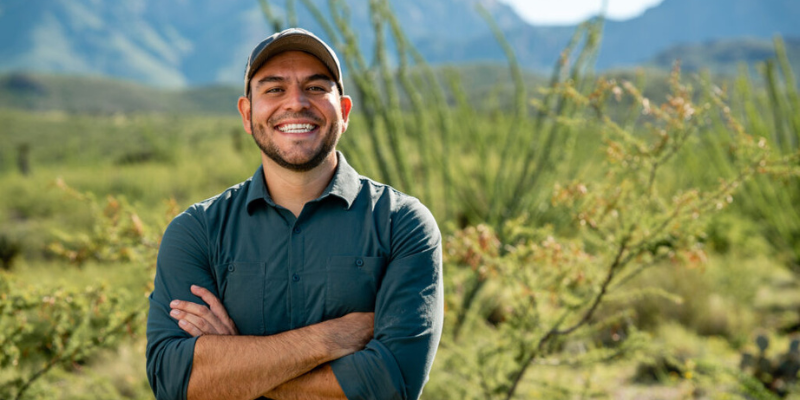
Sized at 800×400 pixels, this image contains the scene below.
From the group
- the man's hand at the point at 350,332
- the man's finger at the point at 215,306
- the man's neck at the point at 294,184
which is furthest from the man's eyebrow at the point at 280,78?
the man's hand at the point at 350,332

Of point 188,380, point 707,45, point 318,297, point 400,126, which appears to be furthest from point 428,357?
point 707,45

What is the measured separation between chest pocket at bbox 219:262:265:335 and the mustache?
0.52 meters

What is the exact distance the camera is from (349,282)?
2.12 m

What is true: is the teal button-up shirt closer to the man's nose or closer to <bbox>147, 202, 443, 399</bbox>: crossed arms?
<bbox>147, 202, 443, 399</bbox>: crossed arms

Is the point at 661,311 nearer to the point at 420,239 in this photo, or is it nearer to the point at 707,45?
the point at 420,239

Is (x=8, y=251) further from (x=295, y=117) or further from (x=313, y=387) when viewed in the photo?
(x=313, y=387)

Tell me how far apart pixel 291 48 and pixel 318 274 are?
88 cm

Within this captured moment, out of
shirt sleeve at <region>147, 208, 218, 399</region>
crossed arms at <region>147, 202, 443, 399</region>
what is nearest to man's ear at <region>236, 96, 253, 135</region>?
shirt sleeve at <region>147, 208, 218, 399</region>

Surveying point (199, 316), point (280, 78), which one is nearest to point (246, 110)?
point (280, 78)

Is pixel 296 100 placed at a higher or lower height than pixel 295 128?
higher

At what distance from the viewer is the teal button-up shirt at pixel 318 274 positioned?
6.63ft

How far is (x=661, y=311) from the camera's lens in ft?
26.7

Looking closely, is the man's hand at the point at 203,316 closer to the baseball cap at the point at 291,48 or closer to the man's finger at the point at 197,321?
the man's finger at the point at 197,321

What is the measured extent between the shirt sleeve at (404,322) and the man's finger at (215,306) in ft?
1.34
